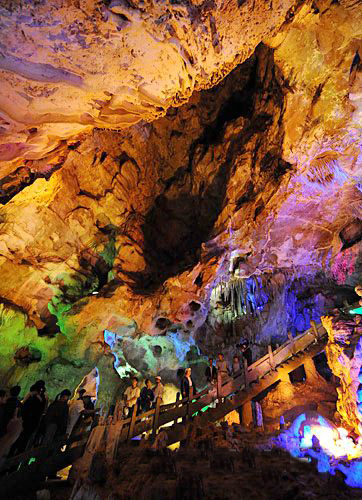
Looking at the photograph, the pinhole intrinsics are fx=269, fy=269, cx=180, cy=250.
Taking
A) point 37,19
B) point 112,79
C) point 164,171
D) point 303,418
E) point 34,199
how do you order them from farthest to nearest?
point 164,171
point 34,199
point 303,418
point 112,79
point 37,19

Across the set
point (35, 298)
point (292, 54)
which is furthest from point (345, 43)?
point (35, 298)

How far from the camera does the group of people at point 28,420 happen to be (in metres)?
4.14

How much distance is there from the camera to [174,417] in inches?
262

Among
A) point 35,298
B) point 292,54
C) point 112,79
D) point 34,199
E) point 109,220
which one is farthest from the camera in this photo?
point 109,220

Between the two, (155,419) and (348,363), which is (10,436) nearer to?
(155,419)

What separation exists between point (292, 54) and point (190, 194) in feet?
23.5

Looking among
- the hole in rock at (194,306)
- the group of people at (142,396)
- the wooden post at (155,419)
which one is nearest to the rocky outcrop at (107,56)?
the wooden post at (155,419)

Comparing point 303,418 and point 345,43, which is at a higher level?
point 345,43

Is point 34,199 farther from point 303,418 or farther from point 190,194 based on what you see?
point 303,418

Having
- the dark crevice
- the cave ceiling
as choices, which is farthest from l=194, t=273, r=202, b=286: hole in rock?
the dark crevice

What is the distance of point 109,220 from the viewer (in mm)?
11539

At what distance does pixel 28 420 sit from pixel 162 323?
246 inches

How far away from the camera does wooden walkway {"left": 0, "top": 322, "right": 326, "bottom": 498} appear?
14.6 feet

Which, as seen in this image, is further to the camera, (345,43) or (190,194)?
(190,194)
